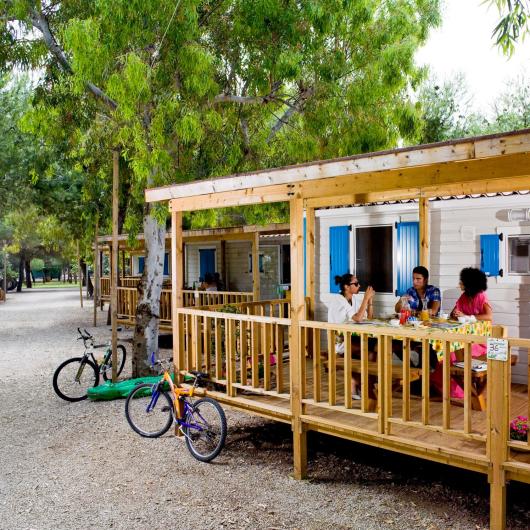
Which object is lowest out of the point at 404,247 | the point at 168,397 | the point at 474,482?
the point at 474,482

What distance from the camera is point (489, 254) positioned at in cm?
688

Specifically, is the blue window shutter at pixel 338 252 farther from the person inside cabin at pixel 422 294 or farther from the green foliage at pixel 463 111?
the green foliage at pixel 463 111

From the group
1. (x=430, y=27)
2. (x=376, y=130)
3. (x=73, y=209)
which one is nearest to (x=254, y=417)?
(x=376, y=130)

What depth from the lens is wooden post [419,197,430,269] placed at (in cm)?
734

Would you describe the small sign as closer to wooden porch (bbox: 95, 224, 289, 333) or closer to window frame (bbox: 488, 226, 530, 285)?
window frame (bbox: 488, 226, 530, 285)

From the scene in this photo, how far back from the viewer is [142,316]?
912 centimetres

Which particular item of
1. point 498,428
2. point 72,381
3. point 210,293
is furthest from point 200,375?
point 210,293

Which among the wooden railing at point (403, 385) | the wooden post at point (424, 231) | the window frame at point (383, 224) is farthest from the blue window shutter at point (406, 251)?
the wooden railing at point (403, 385)

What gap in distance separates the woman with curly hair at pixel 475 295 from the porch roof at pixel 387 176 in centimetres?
109

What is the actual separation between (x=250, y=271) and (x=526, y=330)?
38.0 feet

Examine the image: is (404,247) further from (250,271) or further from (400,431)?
(250,271)

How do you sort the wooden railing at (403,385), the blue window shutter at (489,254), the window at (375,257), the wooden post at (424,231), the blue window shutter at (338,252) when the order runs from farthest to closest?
the blue window shutter at (338,252), the window at (375,257), the wooden post at (424,231), the blue window shutter at (489,254), the wooden railing at (403,385)

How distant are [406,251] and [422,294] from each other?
4.11 feet

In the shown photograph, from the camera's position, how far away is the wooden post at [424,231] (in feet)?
24.1
